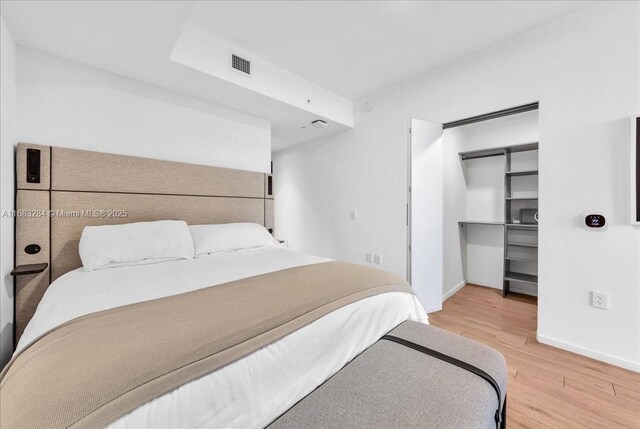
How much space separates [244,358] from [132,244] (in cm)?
147

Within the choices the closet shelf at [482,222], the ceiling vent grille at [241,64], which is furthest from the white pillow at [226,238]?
A: the closet shelf at [482,222]

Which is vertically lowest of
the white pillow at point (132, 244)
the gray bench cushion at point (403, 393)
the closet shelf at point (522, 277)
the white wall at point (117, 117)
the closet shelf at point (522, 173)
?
the closet shelf at point (522, 277)

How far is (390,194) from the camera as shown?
309 cm

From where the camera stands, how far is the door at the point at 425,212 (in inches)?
105

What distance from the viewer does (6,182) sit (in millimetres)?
1562

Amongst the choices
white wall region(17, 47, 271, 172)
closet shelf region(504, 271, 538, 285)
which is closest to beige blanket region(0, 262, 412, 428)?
white wall region(17, 47, 271, 172)

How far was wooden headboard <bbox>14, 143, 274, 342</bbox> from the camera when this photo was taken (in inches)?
67.1

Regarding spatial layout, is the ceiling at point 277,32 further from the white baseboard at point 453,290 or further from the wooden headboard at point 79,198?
the white baseboard at point 453,290

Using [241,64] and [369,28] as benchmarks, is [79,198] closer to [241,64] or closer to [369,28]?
[241,64]

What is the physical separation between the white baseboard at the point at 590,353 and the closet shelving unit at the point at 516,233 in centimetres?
128

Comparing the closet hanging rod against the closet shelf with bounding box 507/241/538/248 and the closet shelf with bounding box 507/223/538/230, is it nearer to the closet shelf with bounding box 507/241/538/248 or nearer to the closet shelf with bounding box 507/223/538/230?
the closet shelf with bounding box 507/223/538/230

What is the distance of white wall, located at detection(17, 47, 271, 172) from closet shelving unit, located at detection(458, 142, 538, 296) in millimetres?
3393

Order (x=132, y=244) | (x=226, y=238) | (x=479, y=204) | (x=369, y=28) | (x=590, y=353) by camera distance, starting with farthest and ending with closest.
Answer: (x=479, y=204)
(x=226, y=238)
(x=369, y=28)
(x=590, y=353)
(x=132, y=244)

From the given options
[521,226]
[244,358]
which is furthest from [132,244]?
[521,226]
